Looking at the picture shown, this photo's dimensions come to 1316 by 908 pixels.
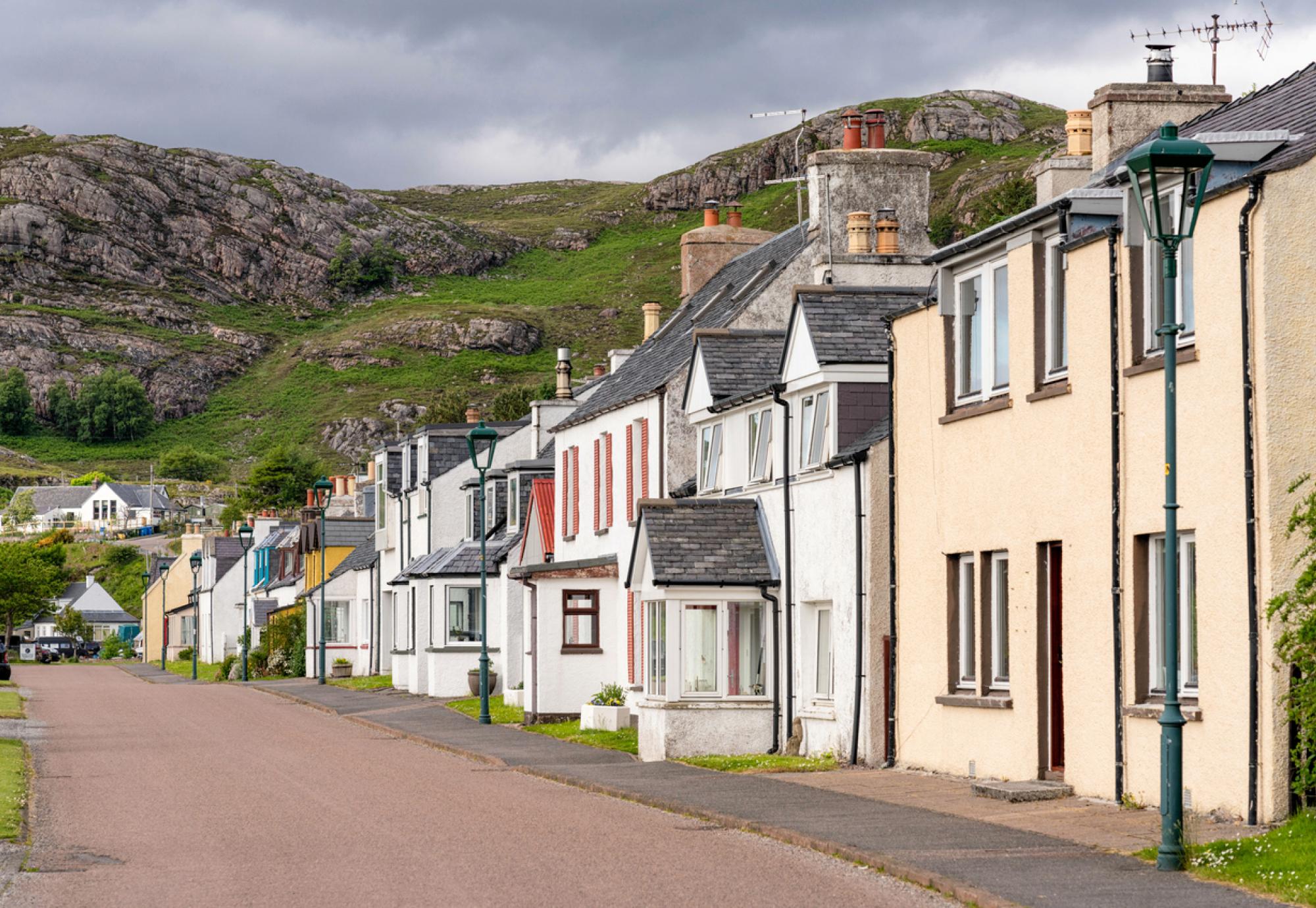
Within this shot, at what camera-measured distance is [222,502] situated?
593ft

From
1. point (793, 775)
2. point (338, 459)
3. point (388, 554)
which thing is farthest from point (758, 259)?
point (338, 459)

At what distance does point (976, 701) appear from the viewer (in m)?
20.7

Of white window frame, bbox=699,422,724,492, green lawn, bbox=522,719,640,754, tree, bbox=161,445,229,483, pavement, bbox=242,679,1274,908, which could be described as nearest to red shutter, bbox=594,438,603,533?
green lawn, bbox=522,719,640,754

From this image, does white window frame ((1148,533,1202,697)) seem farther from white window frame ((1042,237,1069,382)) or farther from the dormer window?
the dormer window

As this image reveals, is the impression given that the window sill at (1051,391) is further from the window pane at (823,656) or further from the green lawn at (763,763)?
the window pane at (823,656)

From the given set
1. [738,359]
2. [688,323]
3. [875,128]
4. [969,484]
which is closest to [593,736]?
[738,359]

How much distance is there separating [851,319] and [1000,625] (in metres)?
6.25

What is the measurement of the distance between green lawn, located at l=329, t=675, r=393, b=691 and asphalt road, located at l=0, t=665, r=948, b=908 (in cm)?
2604

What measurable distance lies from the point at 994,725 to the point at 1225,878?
8.00m

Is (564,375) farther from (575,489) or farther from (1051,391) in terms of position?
(1051,391)

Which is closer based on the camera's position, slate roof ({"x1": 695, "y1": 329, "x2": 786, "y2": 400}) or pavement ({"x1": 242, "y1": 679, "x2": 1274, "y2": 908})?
pavement ({"x1": 242, "y1": 679, "x2": 1274, "y2": 908})

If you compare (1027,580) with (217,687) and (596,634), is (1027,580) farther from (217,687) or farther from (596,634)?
(217,687)

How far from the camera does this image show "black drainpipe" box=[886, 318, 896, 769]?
23.4 meters

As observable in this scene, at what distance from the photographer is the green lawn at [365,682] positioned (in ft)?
185
